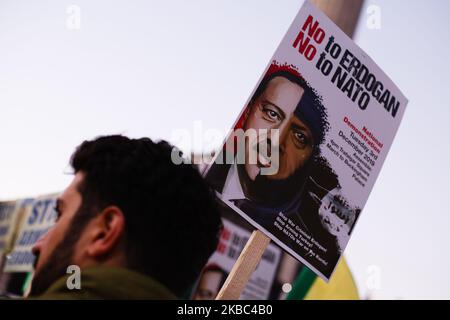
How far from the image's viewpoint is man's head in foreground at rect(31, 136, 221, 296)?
1.95m

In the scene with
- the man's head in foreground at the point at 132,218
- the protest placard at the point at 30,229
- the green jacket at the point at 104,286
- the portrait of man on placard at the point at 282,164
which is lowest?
the protest placard at the point at 30,229

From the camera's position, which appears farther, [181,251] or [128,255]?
[181,251]

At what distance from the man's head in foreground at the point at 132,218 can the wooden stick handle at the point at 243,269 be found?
713 mm

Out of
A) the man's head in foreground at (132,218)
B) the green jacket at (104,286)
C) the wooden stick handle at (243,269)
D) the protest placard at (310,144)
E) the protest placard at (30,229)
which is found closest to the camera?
the green jacket at (104,286)

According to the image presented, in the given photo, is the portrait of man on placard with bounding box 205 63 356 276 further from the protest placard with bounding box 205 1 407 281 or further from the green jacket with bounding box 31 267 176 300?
the green jacket with bounding box 31 267 176 300

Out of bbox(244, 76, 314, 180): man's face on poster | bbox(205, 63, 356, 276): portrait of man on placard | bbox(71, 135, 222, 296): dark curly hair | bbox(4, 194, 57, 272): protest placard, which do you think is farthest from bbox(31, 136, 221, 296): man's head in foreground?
bbox(4, 194, 57, 272): protest placard

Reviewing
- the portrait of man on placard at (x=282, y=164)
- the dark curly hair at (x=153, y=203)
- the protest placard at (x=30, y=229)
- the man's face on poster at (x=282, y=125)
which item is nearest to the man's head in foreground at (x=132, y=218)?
the dark curly hair at (x=153, y=203)

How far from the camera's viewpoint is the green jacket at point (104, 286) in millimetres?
1812

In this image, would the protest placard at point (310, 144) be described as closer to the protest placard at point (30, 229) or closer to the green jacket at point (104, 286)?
the green jacket at point (104, 286)

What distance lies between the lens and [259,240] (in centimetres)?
310

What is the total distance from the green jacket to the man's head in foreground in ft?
0.20
